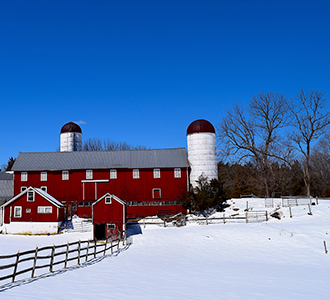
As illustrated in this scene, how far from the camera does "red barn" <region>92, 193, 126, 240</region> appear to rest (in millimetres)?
33188

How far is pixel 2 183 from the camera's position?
4741 centimetres

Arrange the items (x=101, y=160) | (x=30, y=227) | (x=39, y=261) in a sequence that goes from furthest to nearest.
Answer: (x=101, y=160), (x=30, y=227), (x=39, y=261)

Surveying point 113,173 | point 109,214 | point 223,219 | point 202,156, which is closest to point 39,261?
point 109,214

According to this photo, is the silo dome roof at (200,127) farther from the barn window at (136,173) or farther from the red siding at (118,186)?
the barn window at (136,173)

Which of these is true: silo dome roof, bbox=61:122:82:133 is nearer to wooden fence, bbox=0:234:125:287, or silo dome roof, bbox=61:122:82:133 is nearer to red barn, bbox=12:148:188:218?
red barn, bbox=12:148:188:218

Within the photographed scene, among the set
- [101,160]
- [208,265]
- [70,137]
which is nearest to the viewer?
[208,265]

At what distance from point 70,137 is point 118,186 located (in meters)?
16.2

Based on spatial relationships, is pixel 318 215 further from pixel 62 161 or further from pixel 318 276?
pixel 62 161

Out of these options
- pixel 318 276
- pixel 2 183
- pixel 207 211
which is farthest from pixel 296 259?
pixel 2 183

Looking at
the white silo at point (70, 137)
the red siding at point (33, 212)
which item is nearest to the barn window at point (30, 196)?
the red siding at point (33, 212)

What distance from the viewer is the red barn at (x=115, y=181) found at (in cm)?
4197

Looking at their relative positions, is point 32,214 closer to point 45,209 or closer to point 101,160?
point 45,209

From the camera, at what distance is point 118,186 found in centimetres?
4284

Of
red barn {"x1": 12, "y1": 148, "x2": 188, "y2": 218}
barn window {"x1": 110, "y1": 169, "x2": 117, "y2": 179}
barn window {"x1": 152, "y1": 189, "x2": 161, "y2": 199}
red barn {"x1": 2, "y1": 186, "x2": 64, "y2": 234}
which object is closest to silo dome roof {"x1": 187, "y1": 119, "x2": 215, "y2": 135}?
red barn {"x1": 12, "y1": 148, "x2": 188, "y2": 218}
